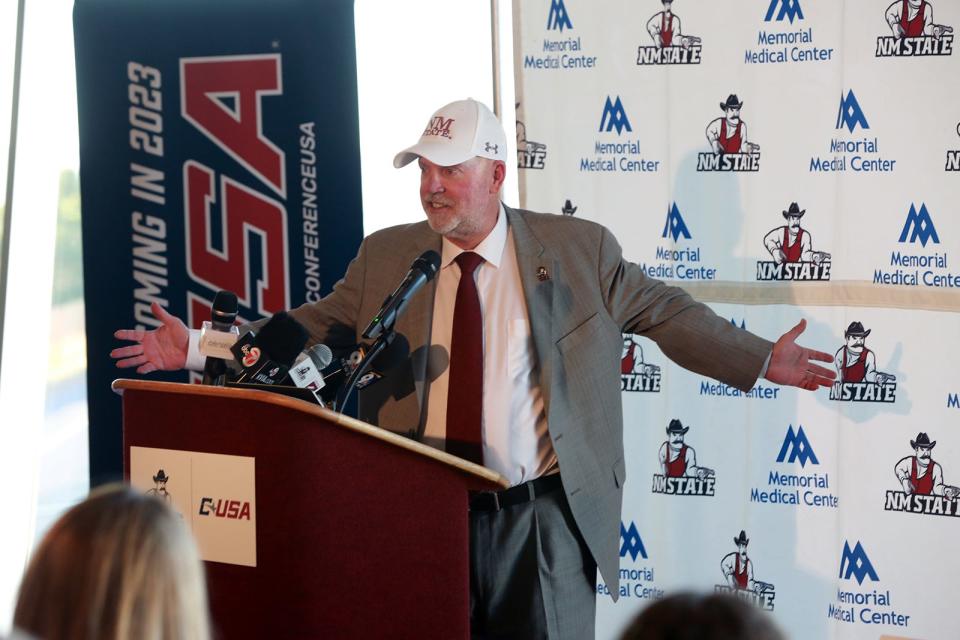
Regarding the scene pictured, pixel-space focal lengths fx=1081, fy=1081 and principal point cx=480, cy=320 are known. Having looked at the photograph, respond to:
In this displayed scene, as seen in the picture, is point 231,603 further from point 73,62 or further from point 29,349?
point 73,62

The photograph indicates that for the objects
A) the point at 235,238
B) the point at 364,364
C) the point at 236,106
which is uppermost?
the point at 236,106

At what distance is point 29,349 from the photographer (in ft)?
15.0

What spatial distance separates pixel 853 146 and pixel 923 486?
1.20 m

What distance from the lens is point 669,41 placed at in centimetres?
388

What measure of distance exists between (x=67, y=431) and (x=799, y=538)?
3.08 meters

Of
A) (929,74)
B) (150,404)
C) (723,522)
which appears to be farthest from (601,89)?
(150,404)

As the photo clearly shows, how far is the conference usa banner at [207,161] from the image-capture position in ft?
13.6

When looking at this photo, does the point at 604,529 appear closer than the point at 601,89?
Yes

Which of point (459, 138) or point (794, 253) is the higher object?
point (459, 138)

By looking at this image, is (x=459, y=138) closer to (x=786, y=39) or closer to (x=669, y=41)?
(x=669, y=41)

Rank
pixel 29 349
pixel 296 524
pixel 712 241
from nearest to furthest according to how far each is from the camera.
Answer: pixel 296 524, pixel 712 241, pixel 29 349

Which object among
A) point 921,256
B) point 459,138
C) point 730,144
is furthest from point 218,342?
point 921,256

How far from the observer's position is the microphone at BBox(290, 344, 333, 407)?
2.27 m

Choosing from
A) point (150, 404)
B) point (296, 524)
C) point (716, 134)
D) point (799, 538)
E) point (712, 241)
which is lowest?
point (799, 538)
